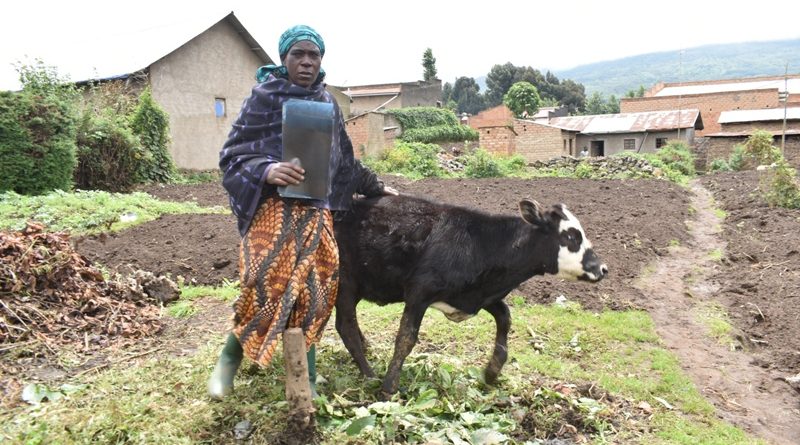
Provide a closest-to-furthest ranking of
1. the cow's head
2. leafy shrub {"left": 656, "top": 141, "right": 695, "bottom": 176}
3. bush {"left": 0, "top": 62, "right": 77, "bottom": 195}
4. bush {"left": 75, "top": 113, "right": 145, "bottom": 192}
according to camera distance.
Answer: the cow's head, bush {"left": 0, "top": 62, "right": 77, "bottom": 195}, bush {"left": 75, "top": 113, "right": 145, "bottom": 192}, leafy shrub {"left": 656, "top": 141, "right": 695, "bottom": 176}

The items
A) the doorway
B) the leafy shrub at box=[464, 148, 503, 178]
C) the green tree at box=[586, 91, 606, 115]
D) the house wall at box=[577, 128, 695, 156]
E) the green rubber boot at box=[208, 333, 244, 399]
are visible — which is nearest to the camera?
the green rubber boot at box=[208, 333, 244, 399]

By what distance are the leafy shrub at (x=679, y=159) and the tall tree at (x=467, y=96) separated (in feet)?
191

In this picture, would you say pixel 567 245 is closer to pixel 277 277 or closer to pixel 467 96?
pixel 277 277

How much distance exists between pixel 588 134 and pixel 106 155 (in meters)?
30.9

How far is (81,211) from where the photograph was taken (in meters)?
11.5

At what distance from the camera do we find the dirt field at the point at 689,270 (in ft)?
19.4

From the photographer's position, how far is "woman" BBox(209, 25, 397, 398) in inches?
138

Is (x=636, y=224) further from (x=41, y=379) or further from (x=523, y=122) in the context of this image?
(x=523, y=122)

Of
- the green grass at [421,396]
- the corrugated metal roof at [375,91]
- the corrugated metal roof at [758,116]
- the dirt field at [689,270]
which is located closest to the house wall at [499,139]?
the dirt field at [689,270]

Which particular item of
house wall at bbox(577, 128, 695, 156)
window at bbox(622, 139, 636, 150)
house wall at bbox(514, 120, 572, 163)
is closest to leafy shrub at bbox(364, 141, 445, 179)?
house wall at bbox(514, 120, 572, 163)

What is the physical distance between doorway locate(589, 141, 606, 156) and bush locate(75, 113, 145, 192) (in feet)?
100

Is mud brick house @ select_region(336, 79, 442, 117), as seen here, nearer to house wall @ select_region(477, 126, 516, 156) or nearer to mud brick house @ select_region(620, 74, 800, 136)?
mud brick house @ select_region(620, 74, 800, 136)

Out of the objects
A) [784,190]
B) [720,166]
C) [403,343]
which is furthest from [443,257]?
[720,166]

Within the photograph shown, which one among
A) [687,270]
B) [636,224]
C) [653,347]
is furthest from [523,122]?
[653,347]
